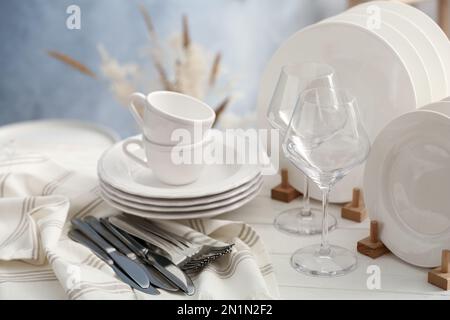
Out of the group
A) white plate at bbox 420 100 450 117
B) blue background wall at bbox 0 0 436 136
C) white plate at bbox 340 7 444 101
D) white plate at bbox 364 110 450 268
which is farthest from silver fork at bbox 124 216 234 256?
blue background wall at bbox 0 0 436 136

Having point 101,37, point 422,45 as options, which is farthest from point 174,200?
point 101,37

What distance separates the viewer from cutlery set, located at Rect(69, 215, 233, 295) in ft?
3.05

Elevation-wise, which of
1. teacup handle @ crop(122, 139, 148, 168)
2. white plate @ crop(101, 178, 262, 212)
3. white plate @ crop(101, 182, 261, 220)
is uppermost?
teacup handle @ crop(122, 139, 148, 168)

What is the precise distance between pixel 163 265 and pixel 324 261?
232 millimetres

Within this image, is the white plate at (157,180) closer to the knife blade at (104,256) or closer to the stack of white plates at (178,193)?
the stack of white plates at (178,193)

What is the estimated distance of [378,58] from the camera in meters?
1.12

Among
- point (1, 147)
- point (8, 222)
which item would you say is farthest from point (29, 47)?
point (8, 222)

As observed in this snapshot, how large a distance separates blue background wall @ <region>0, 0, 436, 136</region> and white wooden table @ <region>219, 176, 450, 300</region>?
1.85 meters

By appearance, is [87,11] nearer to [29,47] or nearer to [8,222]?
[29,47]

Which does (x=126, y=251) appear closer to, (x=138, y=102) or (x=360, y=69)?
(x=138, y=102)

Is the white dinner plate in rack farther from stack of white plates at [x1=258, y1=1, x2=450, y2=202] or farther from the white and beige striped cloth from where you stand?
stack of white plates at [x1=258, y1=1, x2=450, y2=202]

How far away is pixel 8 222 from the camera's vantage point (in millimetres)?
1102
